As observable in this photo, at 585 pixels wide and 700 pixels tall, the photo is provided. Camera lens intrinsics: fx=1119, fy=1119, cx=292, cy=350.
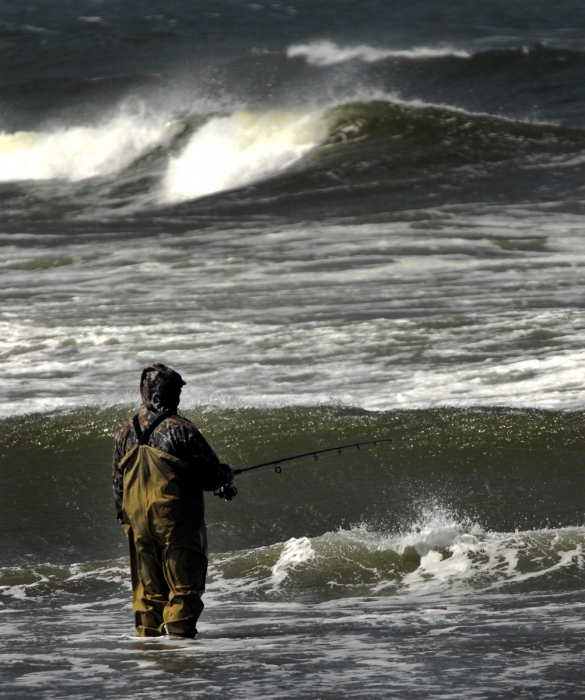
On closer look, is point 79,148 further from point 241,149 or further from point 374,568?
point 374,568

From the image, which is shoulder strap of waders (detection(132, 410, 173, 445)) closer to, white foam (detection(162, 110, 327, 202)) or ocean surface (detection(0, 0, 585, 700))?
ocean surface (detection(0, 0, 585, 700))

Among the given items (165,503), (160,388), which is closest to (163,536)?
(165,503)

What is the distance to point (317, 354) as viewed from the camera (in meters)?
10.7

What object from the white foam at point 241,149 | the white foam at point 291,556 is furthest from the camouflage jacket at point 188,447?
the white foam at point 241,149

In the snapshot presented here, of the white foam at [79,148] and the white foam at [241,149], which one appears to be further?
the white foam at [79,148]

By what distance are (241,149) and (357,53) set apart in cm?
559

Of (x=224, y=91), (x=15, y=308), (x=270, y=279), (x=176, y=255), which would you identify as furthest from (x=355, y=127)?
(x=15, y=308)

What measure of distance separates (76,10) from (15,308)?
21.7 metres

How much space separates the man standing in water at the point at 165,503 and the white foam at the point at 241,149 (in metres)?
16.7

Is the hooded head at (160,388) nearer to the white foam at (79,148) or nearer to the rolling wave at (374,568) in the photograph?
the rolling wave at (374,568)

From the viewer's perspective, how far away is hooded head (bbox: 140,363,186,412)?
15.5 ft

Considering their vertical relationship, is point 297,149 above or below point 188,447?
above

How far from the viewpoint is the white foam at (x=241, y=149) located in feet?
71.5

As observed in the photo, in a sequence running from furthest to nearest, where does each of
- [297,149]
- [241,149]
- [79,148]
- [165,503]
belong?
[79,148], [241,149], [297,149], [165,503]
